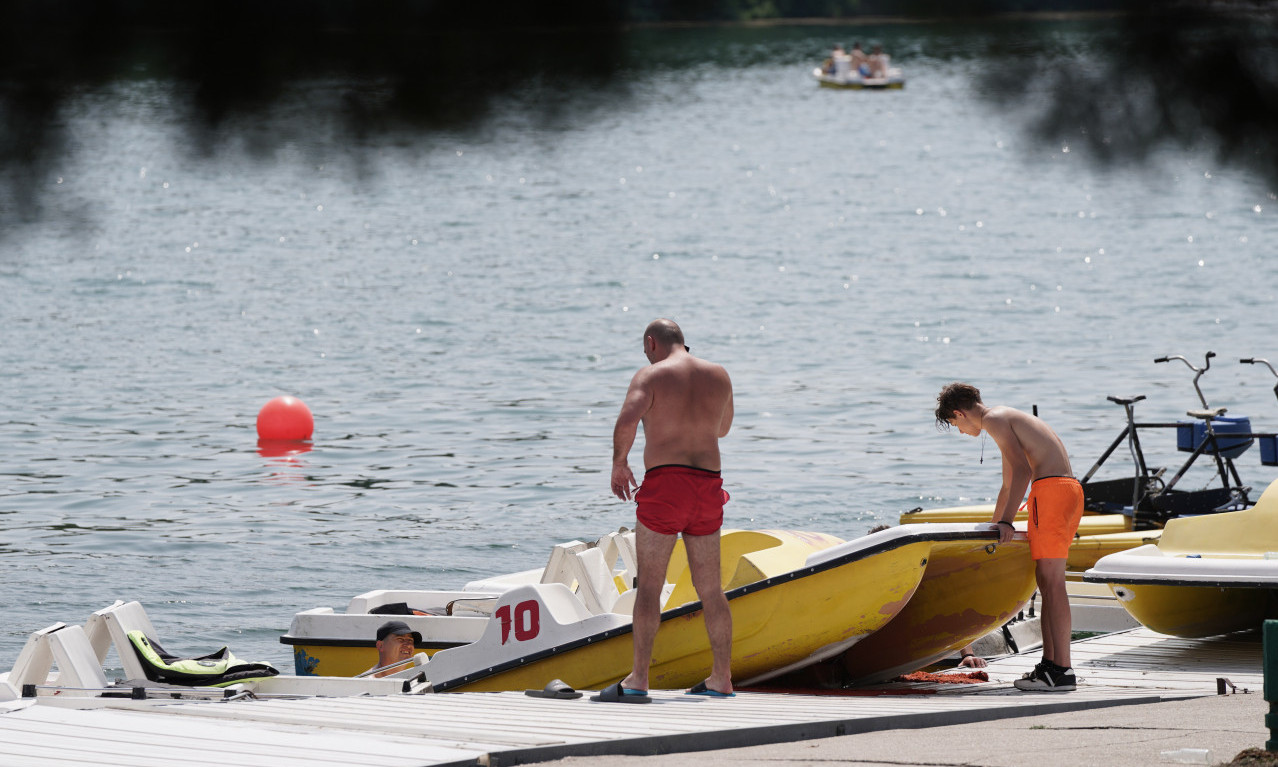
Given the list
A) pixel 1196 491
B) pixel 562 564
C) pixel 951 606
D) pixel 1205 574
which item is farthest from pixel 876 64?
pixel 1196 491

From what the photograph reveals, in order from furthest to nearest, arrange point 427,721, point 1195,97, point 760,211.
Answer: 1. point 760,211
2. point 427,721
3. point 1195,97

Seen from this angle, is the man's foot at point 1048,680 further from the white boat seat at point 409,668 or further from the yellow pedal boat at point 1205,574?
the white boat seat at point 409,668

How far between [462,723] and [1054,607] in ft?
9.95

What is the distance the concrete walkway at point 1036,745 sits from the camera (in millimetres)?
5645

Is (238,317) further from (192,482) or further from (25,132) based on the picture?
(25,132)

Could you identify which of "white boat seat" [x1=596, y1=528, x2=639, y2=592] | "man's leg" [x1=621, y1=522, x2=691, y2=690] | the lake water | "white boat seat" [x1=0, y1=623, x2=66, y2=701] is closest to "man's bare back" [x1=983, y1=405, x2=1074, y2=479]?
the lake water

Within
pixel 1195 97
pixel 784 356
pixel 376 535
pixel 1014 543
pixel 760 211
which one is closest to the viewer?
pixel 1195 97

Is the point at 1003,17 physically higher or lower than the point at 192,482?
higher

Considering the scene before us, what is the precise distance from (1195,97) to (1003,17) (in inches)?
15.6

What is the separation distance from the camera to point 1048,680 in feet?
25.8

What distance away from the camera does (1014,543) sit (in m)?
7.98

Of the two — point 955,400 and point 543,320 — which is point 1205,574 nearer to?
point 955,400

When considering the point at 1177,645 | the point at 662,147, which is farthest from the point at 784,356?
the point at 662,147

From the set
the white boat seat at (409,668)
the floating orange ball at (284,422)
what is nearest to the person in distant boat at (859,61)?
the white boat seat at (409,668)
